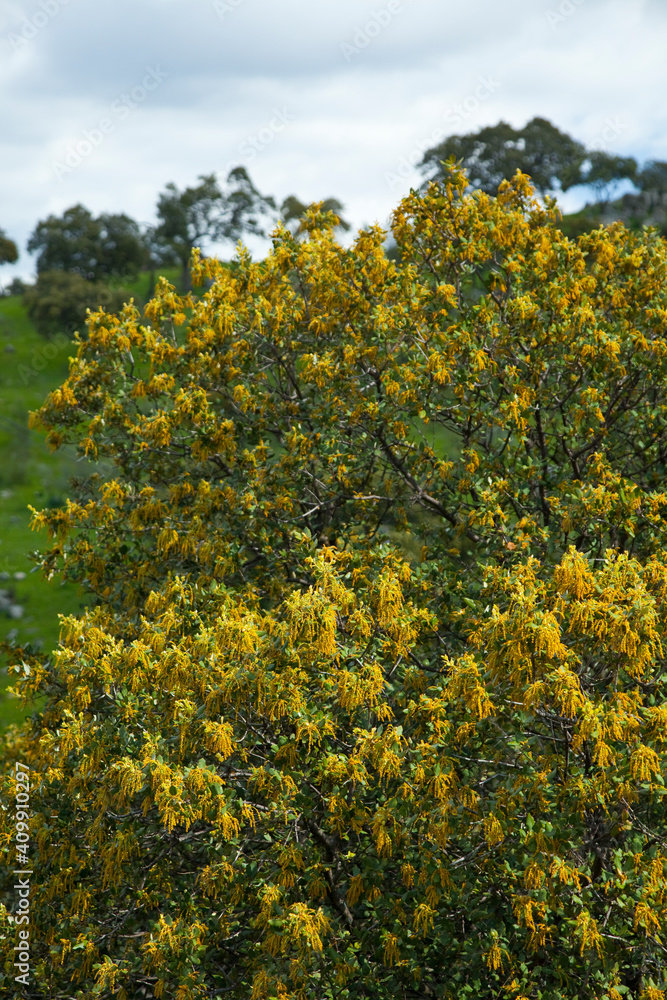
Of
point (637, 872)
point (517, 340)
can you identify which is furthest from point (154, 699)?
point (517, 340)

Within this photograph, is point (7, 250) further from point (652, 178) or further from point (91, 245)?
point (652, 178)

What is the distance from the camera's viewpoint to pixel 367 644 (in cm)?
674

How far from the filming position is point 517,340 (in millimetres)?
9234

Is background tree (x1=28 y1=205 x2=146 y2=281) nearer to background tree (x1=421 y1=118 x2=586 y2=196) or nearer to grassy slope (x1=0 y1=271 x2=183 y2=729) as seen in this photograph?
grassy slope (x1=0 y1=271 x2=183 y2=729)

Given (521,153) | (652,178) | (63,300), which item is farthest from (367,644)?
(652,178)

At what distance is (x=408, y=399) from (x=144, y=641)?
3.95 metres

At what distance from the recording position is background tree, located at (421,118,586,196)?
5434 cm

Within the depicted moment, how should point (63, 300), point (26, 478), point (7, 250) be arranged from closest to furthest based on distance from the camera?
point (26, 478), point (63, 300), point (7, 250)

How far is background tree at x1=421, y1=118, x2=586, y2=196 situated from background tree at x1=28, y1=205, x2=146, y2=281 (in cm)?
1925

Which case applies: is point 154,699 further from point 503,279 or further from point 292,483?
point 503,279

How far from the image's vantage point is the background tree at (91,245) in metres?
50.6

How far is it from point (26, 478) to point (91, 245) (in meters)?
20.9

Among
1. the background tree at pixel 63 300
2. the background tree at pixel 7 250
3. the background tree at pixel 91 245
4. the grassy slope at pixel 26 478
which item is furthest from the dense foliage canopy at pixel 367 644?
the background tree at pixel 7 250

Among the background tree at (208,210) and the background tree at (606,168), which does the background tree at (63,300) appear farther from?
the background tree at (606,168)
